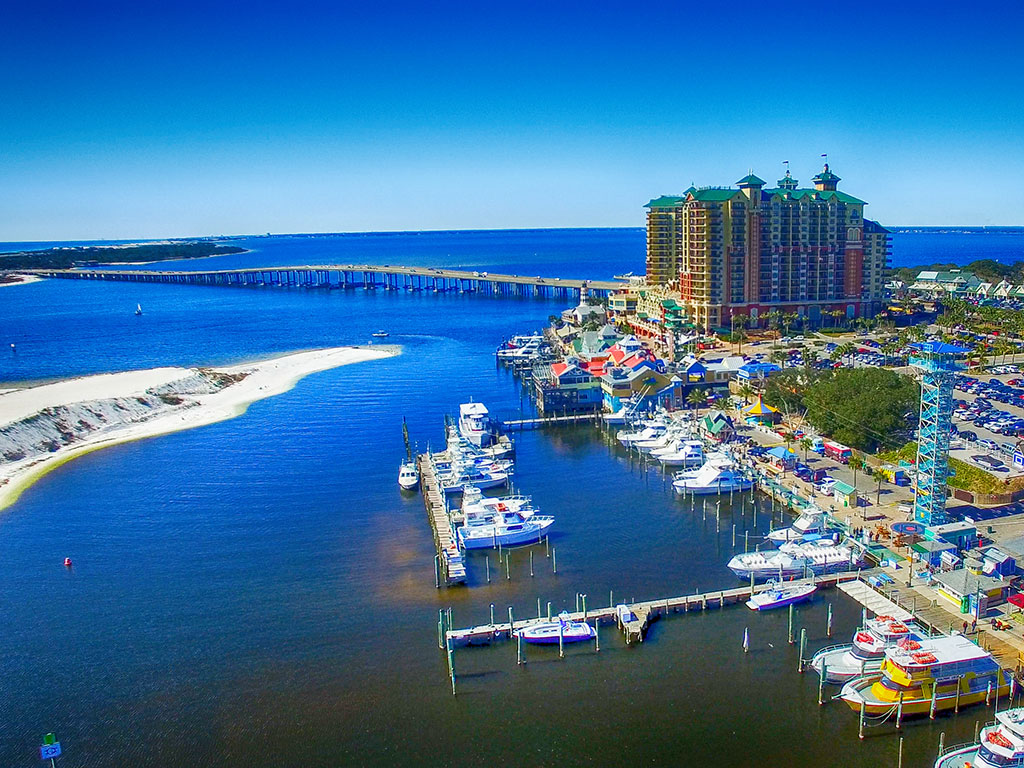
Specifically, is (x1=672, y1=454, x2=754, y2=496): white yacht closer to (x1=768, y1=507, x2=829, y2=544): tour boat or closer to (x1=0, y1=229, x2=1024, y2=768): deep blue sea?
(x1=0, y1=229, x2=1024, y2=768): deep blue sea

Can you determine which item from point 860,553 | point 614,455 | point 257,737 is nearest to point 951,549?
point 860,553

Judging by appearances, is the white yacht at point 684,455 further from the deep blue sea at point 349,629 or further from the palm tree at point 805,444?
the palm tree at point 805,444

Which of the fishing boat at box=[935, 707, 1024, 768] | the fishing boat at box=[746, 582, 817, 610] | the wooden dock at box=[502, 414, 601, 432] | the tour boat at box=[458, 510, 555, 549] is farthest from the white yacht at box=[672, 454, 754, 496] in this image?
the fishing boat at box=[935, 707, 1024, 768]

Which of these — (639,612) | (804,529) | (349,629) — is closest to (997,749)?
(639,612)

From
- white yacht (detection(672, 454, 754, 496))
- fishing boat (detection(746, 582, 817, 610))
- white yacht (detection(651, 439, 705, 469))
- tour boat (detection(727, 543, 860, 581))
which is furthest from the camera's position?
white yacht (detection(651, 439, 705, 469))

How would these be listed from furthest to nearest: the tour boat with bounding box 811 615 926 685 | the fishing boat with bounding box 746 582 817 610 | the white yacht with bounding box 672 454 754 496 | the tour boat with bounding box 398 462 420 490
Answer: the tour boat with bounding box 398 462 420 490 < the white yacht with bounding box 672 454 754 496 < the fishing boat with bounding box 746 582 817 610 < the tour boat with bounding box 811 615 926 685

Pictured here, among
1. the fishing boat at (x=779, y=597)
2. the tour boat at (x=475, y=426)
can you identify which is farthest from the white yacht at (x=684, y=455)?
the fishing boat at (x=779, y=597)
